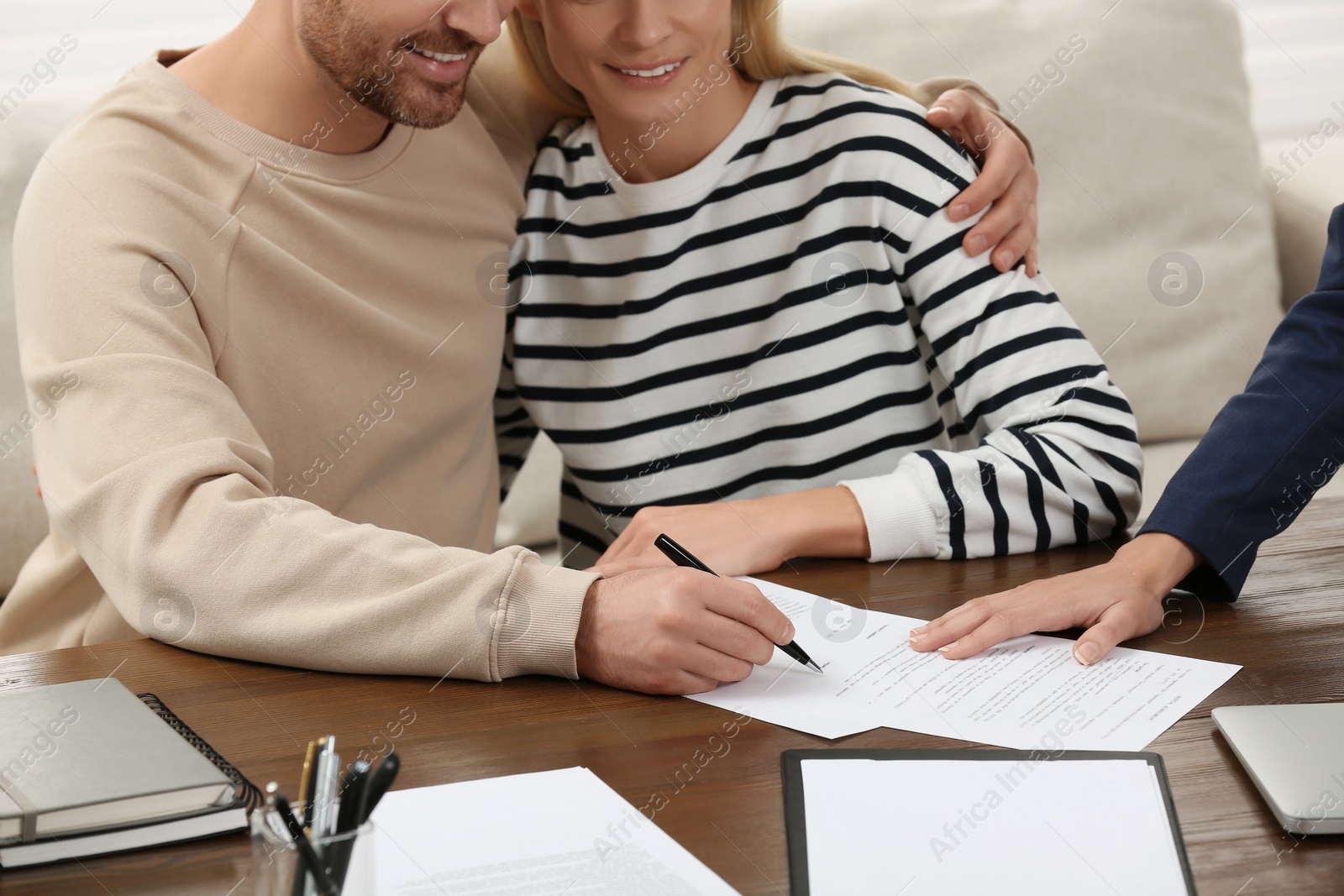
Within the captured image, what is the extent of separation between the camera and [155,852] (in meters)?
0.61

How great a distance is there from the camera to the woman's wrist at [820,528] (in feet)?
3.30

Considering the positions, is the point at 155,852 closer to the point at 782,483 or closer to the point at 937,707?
the point at 937,707

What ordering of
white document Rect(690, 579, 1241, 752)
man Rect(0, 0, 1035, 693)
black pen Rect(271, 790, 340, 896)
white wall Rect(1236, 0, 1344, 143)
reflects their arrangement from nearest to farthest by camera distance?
black pen Rect(271, 790, 340, 896) < white document Rect(690, 579, 1241, 752) < man Rect(0, 0, 1035, 693) < white wall Rect(1236, 0, 1344, 143)

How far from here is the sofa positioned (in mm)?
1868

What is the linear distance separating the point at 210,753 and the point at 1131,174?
168 cm

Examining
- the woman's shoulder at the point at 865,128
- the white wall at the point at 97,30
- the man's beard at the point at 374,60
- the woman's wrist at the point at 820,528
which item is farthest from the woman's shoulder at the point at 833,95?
the white wall at the point at 97,30

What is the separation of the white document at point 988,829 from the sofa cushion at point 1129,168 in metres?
1.34

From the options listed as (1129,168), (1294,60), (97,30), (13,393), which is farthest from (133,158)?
(1294,60)

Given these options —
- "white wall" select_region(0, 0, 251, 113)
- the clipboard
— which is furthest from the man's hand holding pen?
"white wall" select_region(0, 0, 251, 113)

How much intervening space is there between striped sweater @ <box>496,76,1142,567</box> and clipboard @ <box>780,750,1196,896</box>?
0.43 m

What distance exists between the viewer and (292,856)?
48cm

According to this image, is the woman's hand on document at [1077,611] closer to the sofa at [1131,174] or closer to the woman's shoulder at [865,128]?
the woman's shoulder at [865,128]

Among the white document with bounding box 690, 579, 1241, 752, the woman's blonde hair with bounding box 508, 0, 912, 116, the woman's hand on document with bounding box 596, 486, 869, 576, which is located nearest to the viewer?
the white document with bounding box 690, 579, 1241, 752

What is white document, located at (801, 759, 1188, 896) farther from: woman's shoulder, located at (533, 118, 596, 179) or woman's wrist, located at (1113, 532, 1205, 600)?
woman's shoulder, located at (533, 118, 596, 179)
